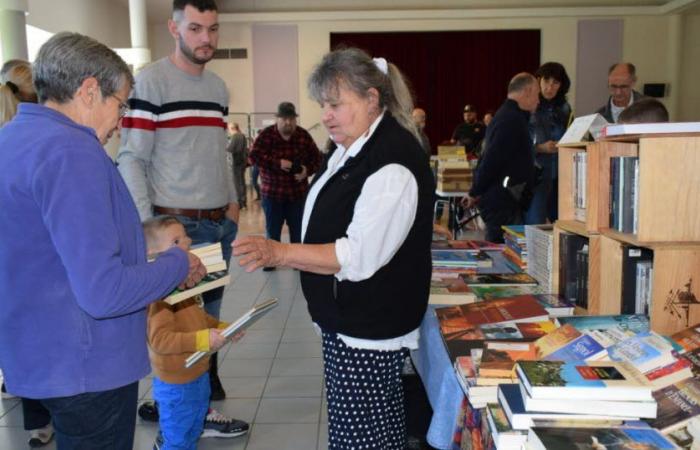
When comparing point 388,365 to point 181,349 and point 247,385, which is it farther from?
point 247,385

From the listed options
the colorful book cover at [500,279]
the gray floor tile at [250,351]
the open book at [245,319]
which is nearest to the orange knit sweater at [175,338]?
the open book at [245,319]

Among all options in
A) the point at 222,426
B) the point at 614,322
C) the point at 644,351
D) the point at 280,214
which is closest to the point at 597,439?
the point at 644,351

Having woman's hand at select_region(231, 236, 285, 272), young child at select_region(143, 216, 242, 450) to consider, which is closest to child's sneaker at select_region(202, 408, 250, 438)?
young child at select_region(143, 216, 242, 450)

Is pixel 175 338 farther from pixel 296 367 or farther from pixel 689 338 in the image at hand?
pixel 296 367

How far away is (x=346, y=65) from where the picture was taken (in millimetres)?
1592

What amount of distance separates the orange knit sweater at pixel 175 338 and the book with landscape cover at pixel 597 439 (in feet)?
3.66

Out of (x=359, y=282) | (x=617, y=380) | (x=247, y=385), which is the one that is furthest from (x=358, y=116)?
(x=247, y=385)

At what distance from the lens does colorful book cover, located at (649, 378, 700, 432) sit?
113cm

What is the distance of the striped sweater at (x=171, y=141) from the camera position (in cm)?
241

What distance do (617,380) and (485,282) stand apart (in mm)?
1157

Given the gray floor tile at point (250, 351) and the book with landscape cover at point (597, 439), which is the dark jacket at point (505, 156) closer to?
the gray floor tile at point (250, 351)

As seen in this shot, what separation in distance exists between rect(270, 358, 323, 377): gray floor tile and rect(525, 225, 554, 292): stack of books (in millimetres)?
1502

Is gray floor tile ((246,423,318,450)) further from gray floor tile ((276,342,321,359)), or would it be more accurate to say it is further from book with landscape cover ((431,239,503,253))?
book with landscape cover ((431,239,503,253))

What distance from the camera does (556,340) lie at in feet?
4.89
